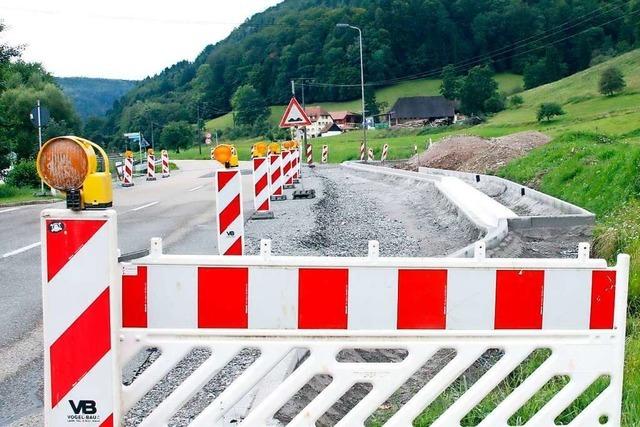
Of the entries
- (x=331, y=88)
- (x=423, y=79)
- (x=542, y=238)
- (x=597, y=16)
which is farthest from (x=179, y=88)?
(x=542, y=238)

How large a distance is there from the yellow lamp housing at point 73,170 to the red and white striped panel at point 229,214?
189 inches

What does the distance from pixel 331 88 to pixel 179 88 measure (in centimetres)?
3454

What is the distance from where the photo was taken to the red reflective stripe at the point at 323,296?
324cm

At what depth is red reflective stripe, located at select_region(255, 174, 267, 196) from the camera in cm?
1393

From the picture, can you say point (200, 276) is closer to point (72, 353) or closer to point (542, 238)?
point (72, 353)

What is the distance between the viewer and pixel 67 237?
306 cm

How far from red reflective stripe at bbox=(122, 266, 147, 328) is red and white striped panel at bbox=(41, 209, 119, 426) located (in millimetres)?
124

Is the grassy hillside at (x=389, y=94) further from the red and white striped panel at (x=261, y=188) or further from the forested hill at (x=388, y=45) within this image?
the red and white striped panel at (x=261, y=188)

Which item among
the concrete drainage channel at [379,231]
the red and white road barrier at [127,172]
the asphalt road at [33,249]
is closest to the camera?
the concrete drainage channel at [379,231]

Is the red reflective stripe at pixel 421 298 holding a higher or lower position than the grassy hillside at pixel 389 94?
lower

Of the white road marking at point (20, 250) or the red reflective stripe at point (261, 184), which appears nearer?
the white road marking at point (20, 250)

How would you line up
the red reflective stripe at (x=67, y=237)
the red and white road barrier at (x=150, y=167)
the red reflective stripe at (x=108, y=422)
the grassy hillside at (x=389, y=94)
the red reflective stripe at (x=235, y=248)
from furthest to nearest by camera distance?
the grassy hillside at (x=389, y=94) < the red and white road barrier at (x=150, y=167) < the red reflective stripe at (x=235, y=248) < the red reflective stripe at (x=108, y=422) < the red reflective stripe at (x=67, y=237)

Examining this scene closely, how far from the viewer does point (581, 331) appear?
3314mm

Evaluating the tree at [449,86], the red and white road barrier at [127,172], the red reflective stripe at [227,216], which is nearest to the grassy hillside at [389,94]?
the tree at [449,86]
